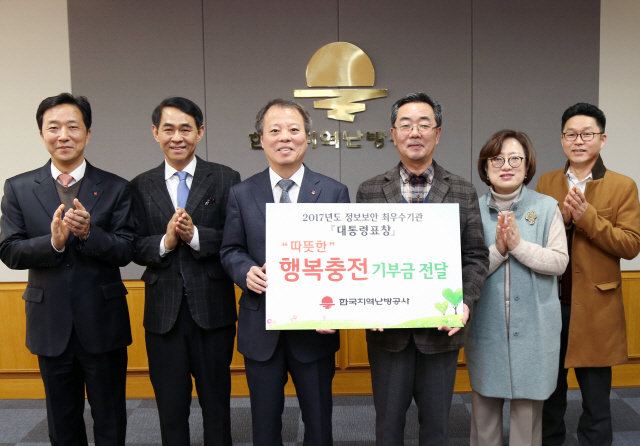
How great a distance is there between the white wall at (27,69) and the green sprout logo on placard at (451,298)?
10.5 feet

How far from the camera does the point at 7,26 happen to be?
330 cm

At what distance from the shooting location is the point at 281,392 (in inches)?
73.8

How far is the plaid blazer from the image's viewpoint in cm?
177

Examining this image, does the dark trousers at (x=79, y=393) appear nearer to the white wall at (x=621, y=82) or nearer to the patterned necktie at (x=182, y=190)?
the patterned necktie at (x=182, y=190)

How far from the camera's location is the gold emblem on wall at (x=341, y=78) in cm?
328

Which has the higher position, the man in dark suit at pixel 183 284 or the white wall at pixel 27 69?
the white wall at pixel 27 69

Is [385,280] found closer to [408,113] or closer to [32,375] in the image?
[408,113]

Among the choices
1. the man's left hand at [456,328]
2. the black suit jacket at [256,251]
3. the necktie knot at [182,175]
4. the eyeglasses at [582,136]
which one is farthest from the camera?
the eyeglasses at [582,136]

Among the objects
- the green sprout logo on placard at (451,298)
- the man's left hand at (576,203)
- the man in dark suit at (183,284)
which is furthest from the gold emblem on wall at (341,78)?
the green sprout logo on placard at (451,298)

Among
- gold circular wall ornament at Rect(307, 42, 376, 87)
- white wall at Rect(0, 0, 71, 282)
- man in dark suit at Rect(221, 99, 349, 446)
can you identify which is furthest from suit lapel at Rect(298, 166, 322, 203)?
white wall at Rect(0, 0, 71, 282)

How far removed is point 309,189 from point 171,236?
0.66m

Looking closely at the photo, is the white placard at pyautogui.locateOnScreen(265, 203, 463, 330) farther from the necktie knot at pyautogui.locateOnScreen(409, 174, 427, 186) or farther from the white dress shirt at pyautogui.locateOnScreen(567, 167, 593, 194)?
the white dress shirt at pyautogui.locateOnScreen(567, 167, 593, 194)

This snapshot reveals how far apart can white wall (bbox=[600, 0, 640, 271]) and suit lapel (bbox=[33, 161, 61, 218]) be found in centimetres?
362

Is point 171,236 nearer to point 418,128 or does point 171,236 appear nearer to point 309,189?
point 309,189
